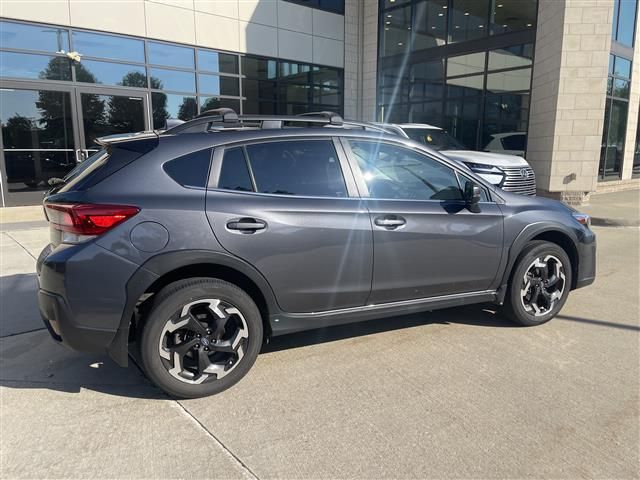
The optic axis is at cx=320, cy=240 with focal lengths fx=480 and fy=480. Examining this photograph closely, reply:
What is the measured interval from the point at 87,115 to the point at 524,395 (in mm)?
12264

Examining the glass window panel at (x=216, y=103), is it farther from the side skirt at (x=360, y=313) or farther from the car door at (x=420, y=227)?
the side skirt at (x=360, y=313)

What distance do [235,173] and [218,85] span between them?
1200 cm

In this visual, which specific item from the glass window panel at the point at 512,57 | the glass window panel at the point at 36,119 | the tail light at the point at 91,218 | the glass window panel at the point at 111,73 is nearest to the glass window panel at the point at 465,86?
the glass window panel at the point at 512,57

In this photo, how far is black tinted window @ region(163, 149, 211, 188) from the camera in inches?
121

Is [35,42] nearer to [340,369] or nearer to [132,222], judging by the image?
[132,222]

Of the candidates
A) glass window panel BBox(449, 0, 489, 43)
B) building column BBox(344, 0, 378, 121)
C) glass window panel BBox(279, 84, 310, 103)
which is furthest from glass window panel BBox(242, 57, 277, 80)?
glass window panel BBox(449, 0, 489, 43)

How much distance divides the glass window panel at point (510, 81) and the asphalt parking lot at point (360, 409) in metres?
10.7

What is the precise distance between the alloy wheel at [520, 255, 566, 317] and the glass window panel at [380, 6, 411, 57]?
46.8 feet

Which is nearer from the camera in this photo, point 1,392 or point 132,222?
point 132,222

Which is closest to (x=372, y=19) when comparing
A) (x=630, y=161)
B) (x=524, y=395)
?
(x=630, y=161)

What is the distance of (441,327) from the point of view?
14.2 ft

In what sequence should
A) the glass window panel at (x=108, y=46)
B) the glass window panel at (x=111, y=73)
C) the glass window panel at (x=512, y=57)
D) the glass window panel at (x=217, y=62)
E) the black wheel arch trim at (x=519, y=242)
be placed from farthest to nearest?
the glass window panel at (x=217, y=62) → the glass window panel at (x=512, y=57) → the glass window panel at (x=111, y=73) → the glass window panel at (x=108, y=46) → the black wheel arch trim at (x=519, y=242)

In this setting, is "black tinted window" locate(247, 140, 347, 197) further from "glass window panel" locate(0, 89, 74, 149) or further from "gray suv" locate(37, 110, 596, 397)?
"glass window panel" locate(0, 89, 74, 149)

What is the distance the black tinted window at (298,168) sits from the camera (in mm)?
3332
